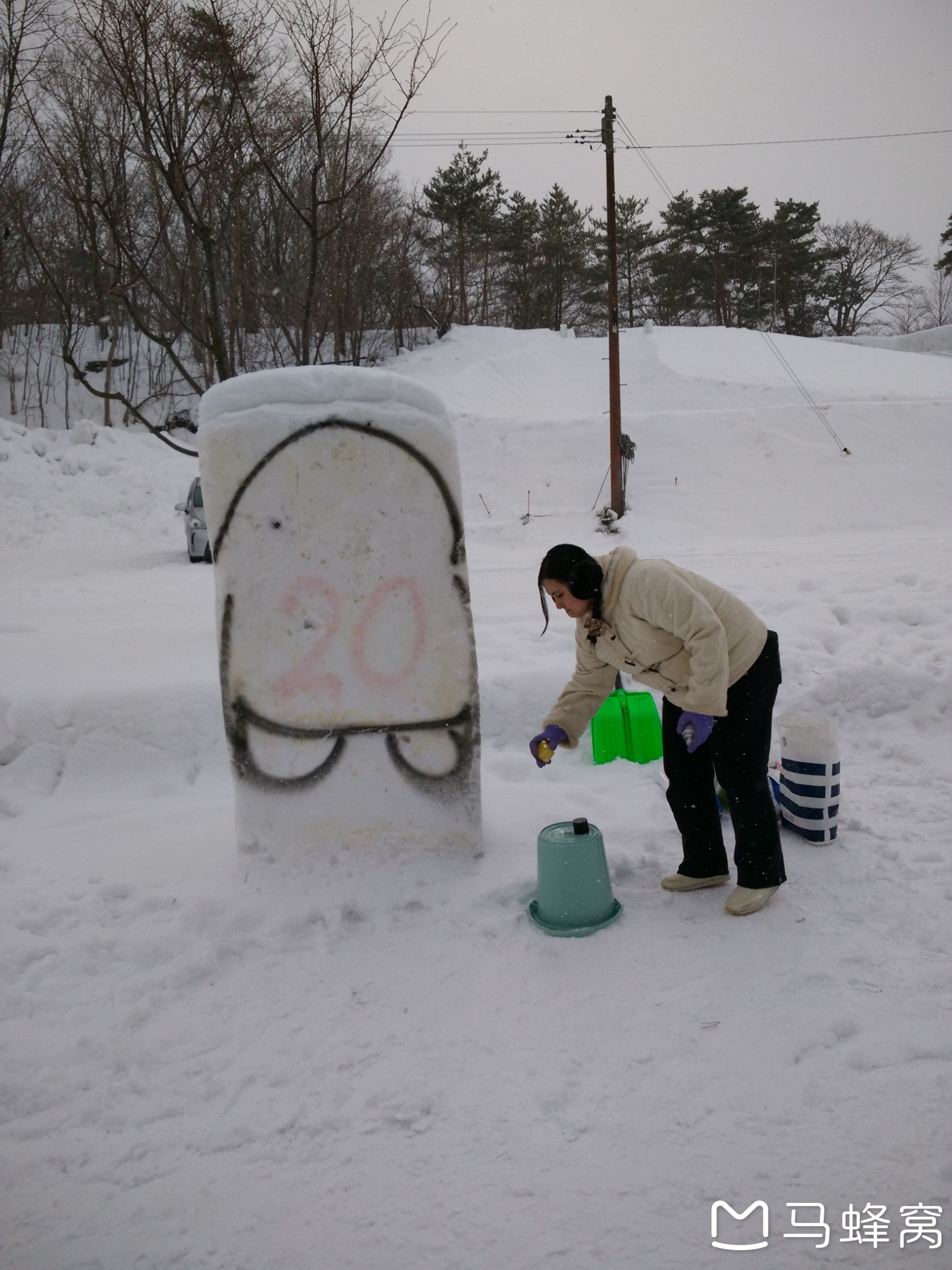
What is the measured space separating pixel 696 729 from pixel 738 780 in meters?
0.32

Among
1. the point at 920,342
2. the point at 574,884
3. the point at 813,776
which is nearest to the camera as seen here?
the point at 574,884

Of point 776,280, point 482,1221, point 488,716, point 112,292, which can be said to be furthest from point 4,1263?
point 776,280

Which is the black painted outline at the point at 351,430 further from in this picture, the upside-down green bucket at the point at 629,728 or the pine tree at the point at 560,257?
the pine tree at the point at 560,257

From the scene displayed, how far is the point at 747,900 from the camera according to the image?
2881 mm

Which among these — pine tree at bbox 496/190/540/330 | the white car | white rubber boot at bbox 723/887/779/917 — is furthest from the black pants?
pine tree at bbox 496/190/540/330

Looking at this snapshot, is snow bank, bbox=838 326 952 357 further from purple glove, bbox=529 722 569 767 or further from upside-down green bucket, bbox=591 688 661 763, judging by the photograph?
purple glove, bbox=529 722 569 767

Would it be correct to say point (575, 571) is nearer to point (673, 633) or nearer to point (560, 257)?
point (673, 633)

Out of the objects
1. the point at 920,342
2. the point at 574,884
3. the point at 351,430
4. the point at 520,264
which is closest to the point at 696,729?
the point at 574,884

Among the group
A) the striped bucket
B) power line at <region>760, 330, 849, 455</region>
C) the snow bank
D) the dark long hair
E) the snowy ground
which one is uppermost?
the snow bank

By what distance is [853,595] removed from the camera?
19.2 ft

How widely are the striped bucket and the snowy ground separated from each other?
0.10 meters

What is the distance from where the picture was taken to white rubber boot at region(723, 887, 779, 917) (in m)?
2.87

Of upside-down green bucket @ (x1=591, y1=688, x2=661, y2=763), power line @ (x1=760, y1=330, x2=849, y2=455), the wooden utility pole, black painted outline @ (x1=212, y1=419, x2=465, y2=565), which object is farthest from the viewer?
power line @ (x1=760, y1=330, x2=849, y2=455)

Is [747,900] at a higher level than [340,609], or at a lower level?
lower
